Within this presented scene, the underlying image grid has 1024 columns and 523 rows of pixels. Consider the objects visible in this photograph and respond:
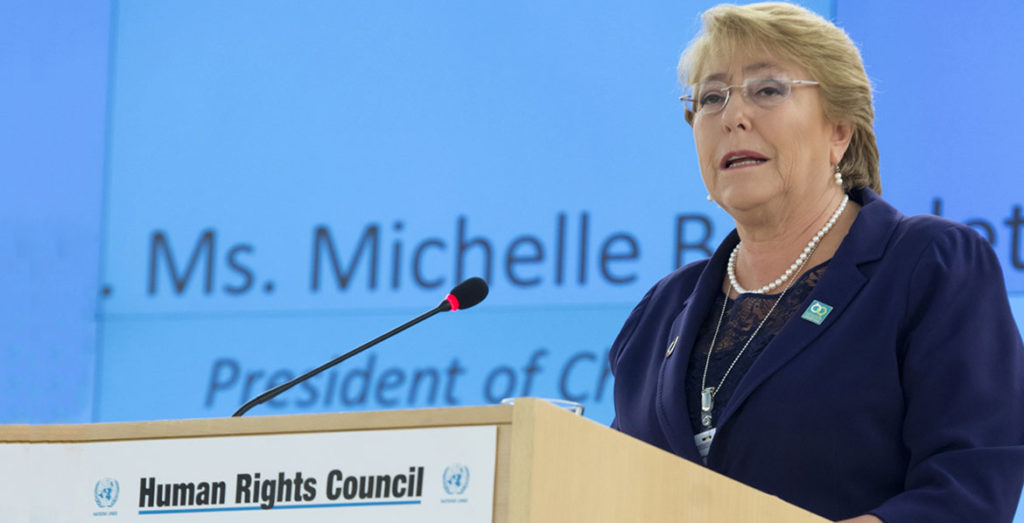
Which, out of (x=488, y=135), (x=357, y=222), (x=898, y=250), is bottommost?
(x=898, y=250)

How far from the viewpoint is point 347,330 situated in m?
3.49

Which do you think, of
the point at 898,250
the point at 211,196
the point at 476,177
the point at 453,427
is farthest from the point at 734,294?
the point at 211,196

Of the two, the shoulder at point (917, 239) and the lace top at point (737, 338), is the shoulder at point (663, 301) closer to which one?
the lace top at point (737, 338)

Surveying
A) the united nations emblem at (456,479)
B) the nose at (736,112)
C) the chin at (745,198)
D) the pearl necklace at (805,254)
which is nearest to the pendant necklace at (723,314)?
the pearl necklace at (805,254)

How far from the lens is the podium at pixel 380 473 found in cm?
108

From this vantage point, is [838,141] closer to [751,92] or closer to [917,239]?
[751,92]

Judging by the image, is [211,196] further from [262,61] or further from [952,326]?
[952,326]

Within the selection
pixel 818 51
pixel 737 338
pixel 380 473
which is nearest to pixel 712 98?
pixel 818 51

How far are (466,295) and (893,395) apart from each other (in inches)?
25.2

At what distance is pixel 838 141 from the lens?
199cm

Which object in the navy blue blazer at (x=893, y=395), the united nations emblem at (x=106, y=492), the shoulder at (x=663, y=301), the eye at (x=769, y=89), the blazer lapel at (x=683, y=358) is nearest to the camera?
the united nations emblem at (x=106, y=492)

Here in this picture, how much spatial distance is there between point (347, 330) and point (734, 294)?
1.71 m

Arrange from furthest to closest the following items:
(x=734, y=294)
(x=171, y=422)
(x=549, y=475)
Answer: (x=734, y=294)
(x=171, y=422)
(x=549, y=475)

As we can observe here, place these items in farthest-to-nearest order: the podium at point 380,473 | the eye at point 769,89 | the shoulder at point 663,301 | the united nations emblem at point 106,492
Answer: the shoulder at point 663,301 < the eye at point 769,89 < the united nations emblem at point 106,492 < the podium at point 380,473
